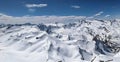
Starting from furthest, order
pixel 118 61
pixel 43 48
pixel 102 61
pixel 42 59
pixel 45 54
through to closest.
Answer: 1. pixel 43 48
2. pixel 45 54
3. pixel 42 59
4. pixel 102 61
5. pixel 118 61

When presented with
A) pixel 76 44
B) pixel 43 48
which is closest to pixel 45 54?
pixel 43 48

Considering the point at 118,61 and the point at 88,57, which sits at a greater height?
the point at 118,61

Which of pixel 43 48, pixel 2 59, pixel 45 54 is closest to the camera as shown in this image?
pixel 2 59

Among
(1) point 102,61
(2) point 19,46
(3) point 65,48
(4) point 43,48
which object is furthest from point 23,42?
(1) point 102,61

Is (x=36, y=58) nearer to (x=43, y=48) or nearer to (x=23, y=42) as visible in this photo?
(x=43, y=48)

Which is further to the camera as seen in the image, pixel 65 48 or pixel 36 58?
pixel 65 48

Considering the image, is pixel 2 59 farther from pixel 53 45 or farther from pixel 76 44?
pixel 76 44

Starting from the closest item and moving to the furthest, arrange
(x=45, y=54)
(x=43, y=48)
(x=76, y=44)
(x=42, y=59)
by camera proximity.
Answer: (x=42, y=59)
(x=45, y=54)
(x=43, y=48)
(x=76, y=44)

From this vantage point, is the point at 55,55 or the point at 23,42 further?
the point at 23,42

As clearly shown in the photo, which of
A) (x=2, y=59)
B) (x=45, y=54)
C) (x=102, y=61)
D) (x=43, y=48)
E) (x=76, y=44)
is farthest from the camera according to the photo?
(x=76, y=44)
